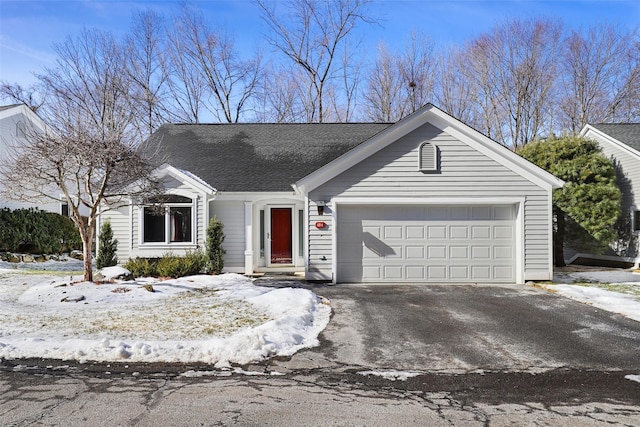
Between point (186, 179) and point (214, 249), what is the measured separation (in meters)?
2.25

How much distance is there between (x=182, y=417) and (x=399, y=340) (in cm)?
349

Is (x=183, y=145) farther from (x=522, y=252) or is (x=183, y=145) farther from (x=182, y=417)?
(x=182, y=417)

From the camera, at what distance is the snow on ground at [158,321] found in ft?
18.5

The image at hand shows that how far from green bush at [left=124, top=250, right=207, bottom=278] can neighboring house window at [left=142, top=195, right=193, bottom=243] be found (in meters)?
0.63

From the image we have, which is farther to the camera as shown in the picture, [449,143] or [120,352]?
[449,143]

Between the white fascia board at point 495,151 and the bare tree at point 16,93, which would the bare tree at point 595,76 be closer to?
the white fascia board at point 495,151

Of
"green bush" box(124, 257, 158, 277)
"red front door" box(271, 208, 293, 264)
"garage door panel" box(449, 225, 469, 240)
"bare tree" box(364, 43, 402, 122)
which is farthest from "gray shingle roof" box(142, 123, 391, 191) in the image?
"bare tree" box(364, 43, 402, 122)

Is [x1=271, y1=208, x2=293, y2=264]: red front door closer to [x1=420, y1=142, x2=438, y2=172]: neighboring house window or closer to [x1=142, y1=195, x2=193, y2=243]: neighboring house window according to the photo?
[x1=142, y1=195, x2=193, y2=243]: neighboring house window

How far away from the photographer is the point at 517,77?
2723cm

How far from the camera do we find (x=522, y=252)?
12047 millimetres

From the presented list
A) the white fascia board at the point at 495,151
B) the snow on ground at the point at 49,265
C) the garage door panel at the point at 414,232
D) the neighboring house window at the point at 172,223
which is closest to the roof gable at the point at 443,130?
the white fascia board at the point at 495,151

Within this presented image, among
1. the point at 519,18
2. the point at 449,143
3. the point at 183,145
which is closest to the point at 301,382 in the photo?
the point at 449,143

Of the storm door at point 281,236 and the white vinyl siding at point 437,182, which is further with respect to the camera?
the storm door at point 281,236

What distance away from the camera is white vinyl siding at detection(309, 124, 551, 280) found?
12156 mm
